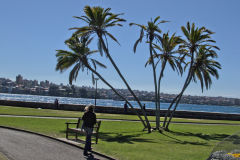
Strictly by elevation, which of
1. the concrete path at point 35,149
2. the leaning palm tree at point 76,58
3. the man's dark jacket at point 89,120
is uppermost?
the leaning palm tree at point 76,58

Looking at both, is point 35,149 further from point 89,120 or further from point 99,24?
point 99,24

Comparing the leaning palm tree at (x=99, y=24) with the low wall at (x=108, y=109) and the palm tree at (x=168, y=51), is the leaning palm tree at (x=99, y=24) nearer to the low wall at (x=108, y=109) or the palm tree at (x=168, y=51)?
the palm tree at (x=168, y=51)

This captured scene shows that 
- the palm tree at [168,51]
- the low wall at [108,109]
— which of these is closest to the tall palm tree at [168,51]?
the palm tree at [168,51]

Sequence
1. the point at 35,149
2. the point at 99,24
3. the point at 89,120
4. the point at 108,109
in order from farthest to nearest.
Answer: the point at 108,109
the point at 99,24
the point at 89,120
the point at 35,149

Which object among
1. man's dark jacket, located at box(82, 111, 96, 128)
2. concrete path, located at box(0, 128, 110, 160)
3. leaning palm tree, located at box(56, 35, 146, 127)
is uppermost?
leaning palm tree, located at box(56, 35, 146, 127)

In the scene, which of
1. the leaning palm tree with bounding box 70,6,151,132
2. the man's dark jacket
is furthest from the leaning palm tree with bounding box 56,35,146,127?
the man's dark jacket

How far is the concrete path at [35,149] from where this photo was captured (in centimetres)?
984

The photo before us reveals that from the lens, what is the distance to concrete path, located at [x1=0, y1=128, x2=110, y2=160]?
32.3 feet

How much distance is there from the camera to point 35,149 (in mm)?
11031

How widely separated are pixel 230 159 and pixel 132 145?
702 cm

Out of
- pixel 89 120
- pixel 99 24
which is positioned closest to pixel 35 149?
pixel 89 120

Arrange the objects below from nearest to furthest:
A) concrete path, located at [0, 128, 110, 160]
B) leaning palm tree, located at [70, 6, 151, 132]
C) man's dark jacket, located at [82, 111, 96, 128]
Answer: concrete path, located at [0, 128, 110, 160], man's dark jacket, located at [82, 111, 96, 128], leaning palm tree, located at [70, 6, 151, 132]

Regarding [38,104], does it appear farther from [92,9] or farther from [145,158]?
[145,158]

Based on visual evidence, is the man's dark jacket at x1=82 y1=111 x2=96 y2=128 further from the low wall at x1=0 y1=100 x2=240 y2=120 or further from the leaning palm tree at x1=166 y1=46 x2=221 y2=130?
the low wall at x1=0 y1=100 x2=240 y2=120
